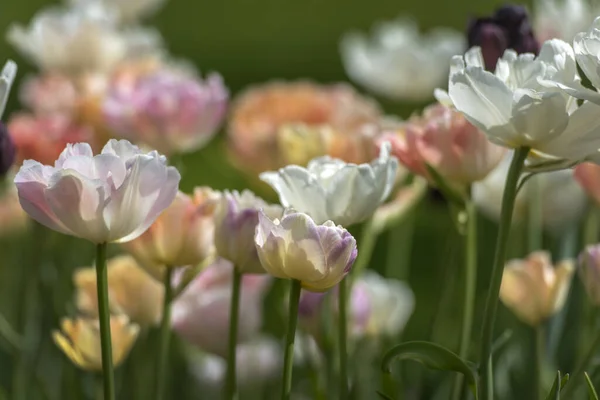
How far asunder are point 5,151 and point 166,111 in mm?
210

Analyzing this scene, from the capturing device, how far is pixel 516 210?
92 cm

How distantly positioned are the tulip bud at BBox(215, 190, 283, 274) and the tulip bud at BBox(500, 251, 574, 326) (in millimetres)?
172

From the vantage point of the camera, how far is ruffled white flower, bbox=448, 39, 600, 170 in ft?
1.54

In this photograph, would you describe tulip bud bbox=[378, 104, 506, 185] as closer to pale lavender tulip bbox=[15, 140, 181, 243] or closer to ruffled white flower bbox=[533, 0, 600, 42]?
pale lavender tulip bbox=[15, 140, 181, 243]

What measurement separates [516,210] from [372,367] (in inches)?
7.5

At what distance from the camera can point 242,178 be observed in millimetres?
2076

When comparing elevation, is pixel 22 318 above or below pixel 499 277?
below

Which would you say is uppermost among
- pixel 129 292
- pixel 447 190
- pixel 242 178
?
pixel 447 190

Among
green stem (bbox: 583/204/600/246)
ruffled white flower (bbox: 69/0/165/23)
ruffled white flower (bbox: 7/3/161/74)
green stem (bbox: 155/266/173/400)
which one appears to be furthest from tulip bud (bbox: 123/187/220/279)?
ruffled white flower (bbox: 69/0/165/23)

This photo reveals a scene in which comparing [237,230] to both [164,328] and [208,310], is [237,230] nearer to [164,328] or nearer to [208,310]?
[164,328]

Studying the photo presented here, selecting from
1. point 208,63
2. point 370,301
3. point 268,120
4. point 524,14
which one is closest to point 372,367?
point 370,301

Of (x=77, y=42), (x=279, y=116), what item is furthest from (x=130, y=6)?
(x=279, y=116)

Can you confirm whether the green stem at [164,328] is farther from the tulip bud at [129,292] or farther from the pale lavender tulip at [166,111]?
the pale lavender tulip at [166,111]

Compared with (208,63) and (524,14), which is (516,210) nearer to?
(524,14)
